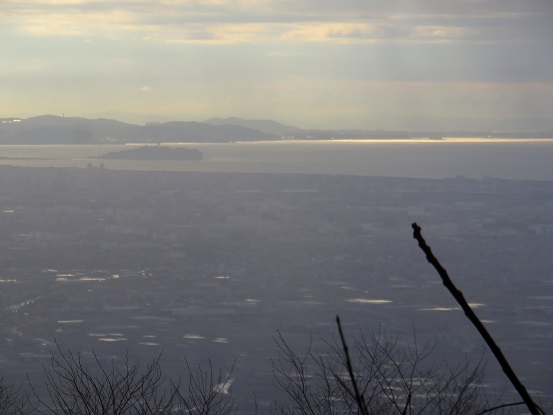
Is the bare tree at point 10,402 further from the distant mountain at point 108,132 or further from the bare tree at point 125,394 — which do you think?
the distant mountain at point 108,132

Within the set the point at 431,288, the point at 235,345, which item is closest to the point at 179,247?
the point at 431,288

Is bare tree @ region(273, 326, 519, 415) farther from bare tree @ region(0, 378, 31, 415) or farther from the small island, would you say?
the small island

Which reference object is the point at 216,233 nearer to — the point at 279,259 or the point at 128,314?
the point at 279,259

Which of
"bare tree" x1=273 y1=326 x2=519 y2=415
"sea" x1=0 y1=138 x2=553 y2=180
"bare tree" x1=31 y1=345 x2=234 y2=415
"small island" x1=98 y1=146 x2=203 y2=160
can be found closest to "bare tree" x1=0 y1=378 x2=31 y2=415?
"bare tree" x1=31 y1=345 x2=234 y2=415

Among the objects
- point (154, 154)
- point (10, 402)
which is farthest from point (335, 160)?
point (10, 402)

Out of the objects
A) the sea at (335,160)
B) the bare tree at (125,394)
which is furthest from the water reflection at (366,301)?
the sea at (335,160)

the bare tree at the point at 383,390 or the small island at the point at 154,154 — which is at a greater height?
the small island at the point at 154,154
